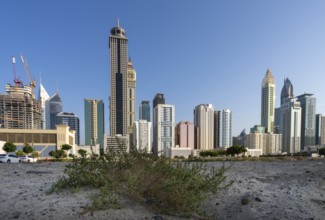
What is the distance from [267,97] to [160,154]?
154 meters

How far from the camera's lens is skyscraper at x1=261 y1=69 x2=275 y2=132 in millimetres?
134125

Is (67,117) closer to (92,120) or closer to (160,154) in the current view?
(92,120)

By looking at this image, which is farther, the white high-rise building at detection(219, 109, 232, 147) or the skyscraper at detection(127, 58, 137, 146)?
the skyscraper at detection(127, 58, 137, 146)

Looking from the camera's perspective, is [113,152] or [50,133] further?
[50,133]

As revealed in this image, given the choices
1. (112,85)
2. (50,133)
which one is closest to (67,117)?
(112,85)

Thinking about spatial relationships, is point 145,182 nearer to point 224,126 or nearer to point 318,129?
point 224,126

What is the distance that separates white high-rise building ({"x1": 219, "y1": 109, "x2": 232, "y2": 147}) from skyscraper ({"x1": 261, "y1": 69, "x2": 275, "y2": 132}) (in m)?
41.9

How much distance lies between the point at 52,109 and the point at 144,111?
88855 millimetres

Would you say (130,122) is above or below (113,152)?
below

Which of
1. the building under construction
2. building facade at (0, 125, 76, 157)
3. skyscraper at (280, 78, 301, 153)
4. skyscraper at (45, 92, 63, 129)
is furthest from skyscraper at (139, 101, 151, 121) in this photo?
building facade at (0, 125, 76, 157)

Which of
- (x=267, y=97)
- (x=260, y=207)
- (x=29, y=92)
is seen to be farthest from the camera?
(x=267, y=97)

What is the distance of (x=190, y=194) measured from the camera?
9.91ft

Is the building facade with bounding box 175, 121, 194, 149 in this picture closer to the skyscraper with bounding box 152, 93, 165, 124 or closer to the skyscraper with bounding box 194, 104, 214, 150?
the skyscraper with bounding box 194, 104, 214, 150

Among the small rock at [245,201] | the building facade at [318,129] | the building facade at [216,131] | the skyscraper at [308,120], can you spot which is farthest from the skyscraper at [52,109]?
the building facade at [318,129]
